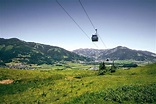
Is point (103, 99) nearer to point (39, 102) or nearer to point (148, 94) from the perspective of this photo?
point (148, 94)

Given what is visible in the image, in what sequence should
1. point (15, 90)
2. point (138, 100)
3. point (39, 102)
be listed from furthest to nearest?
point (15, 90) → point (39, 102) → point (138, 100)

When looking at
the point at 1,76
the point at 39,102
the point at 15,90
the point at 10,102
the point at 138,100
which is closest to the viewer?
the point at 138,100

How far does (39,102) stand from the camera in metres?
37.8

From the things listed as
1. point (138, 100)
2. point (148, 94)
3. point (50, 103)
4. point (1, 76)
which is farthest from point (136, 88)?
point (1, 76)

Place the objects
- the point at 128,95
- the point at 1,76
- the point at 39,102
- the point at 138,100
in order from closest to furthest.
→ 1. the point at 138,100
2. the point at 128,95
3. the point at 39,102
4. the point at 1,76

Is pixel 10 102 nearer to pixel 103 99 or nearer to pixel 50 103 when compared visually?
pixel 50 103

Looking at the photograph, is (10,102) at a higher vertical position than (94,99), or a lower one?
lower

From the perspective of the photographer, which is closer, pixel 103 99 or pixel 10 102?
pixel 103 99

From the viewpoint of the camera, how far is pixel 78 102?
3209cm

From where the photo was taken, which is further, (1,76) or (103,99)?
(1,76)

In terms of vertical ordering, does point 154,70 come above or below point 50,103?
above

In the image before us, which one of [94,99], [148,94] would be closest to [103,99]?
[94,99]

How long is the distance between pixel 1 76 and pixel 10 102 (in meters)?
33.9

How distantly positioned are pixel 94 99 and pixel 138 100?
8.22 metres
